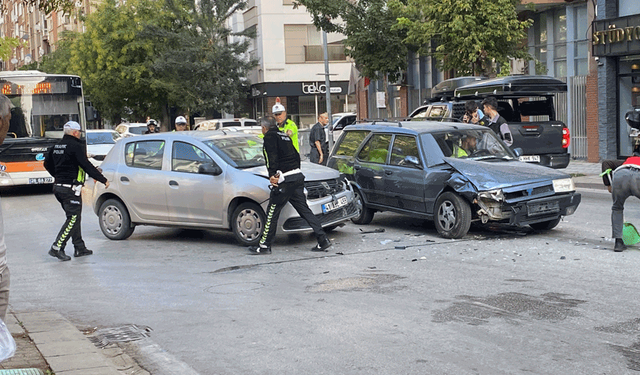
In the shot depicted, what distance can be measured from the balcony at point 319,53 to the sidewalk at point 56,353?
142 feet

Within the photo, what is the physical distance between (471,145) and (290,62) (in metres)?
38.0

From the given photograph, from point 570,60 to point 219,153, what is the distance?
1626 centimetres

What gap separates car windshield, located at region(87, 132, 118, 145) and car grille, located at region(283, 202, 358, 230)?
18.8 meters

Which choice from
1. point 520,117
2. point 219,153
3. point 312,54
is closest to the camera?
point 219,153

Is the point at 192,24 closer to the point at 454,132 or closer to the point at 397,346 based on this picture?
the point at 454,132

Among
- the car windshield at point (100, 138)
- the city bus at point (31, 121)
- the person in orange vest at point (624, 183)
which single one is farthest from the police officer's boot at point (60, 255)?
the car windshield at point (100, 138)

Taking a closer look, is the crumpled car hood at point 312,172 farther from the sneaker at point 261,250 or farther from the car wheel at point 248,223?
the sneaker at point 261,250

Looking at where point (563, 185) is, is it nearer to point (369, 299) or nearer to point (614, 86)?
point (369, 299)

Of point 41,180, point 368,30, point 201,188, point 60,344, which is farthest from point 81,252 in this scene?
point 368,30

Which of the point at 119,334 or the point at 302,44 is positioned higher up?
the point at 302,44

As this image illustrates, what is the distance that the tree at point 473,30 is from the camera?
73.5 ft

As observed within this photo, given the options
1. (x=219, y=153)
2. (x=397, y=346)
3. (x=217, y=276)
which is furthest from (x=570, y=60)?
(x=397, y=346)

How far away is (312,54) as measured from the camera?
49.6 m

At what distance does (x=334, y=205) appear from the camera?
11039mm
